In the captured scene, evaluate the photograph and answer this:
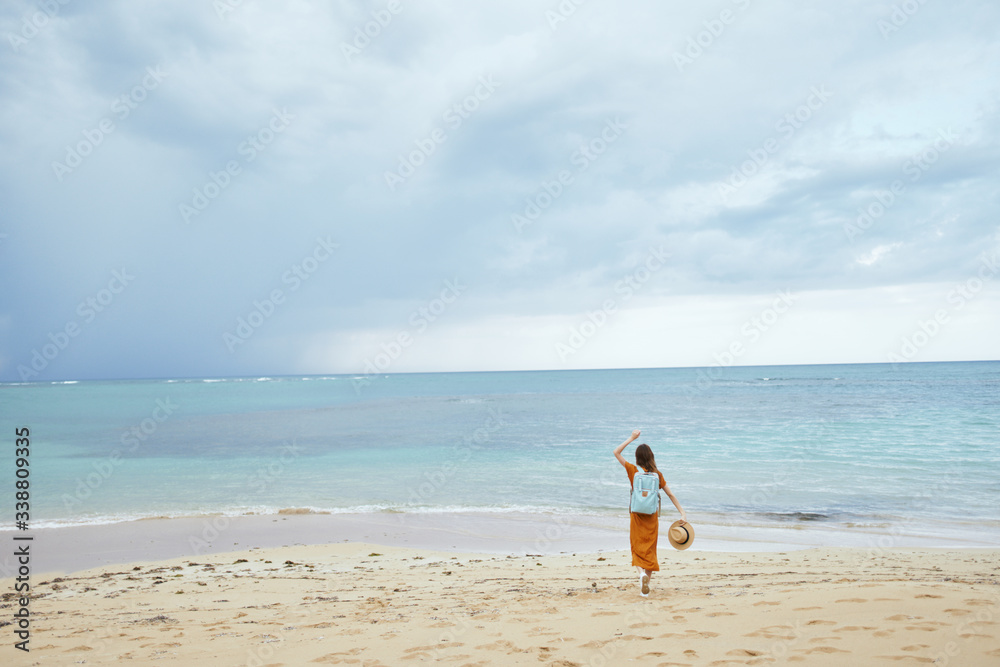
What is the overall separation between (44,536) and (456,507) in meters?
9.30

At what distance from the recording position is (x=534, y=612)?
6.11 m

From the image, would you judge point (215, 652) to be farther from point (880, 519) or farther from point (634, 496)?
point (880, 519)

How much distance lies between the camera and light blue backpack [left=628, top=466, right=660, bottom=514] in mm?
6617

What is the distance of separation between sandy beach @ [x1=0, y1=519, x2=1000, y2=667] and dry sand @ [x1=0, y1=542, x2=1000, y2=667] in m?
0.03

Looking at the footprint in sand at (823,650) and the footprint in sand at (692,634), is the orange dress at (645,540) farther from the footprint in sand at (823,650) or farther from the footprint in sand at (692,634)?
the footprint in sand at (823,650)

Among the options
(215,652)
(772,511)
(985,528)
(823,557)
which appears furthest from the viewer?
(772,511)

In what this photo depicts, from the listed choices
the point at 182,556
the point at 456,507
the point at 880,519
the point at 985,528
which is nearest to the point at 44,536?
the point at 182,556

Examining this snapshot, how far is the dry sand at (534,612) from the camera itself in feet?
16.0

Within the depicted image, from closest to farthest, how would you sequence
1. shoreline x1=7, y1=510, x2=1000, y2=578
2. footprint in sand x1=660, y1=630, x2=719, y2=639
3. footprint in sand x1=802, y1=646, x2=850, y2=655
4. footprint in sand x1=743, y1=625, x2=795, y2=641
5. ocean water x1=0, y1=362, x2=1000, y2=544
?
footprint in sand x1=802, y1=646, x2=850, y2=655
footprint in sand x1=743, y1=625, x2=795, y2=641
footprint in sand x1=660, y1=630, x2=719, y2=639
shoreline x1=7, y1=510, x2=1000, y2=578
ocean water x1=0, y1=362, x2=1000, y2=544

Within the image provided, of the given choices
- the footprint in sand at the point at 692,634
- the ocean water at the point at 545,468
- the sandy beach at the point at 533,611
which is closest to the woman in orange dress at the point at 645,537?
the sandy beach at the point at 533,611

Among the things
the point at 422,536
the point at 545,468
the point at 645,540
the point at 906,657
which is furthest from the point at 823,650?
the point at 545,468

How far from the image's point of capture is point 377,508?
1466 cm

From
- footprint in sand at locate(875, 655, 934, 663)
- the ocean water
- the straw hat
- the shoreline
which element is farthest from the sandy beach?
the ocean water

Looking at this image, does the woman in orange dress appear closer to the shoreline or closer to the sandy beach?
the sandy beach
